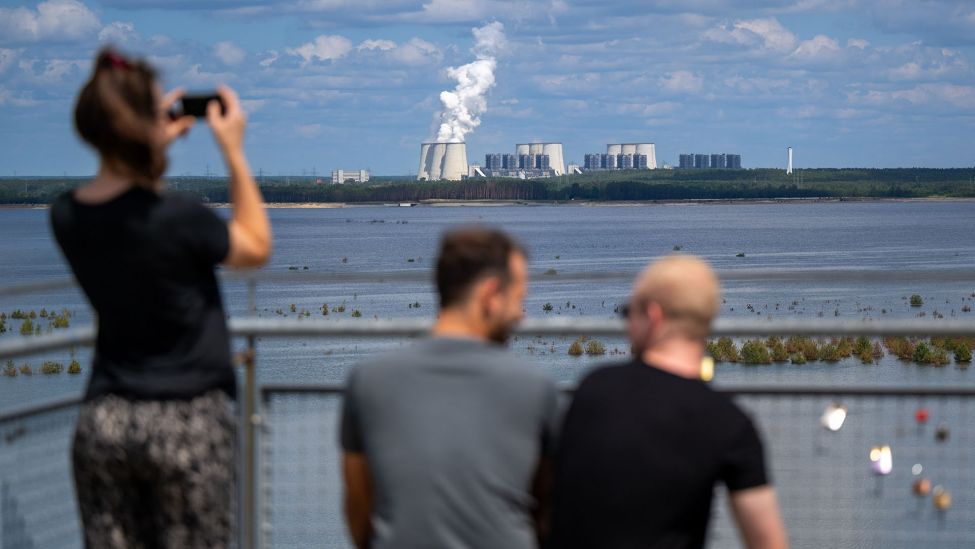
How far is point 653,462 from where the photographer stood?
2.99 metres

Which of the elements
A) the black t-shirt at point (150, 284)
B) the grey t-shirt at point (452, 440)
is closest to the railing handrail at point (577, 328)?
the black t-shirt at point (150, 284)

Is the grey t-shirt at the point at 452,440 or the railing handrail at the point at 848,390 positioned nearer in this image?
the grey t-shirt at the point at 452,440

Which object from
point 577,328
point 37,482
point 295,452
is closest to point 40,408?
point 37,482

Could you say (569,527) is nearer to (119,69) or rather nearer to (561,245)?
(119,69)

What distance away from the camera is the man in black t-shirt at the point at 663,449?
2.99m

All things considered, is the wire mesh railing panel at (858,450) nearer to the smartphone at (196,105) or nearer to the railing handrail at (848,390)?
the railing handrail at (848,390)

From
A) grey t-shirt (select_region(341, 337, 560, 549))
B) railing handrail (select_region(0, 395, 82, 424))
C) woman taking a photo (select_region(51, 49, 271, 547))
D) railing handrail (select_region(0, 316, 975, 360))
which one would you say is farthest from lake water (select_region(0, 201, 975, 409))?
railing handrail (select_region(0, 395, 82, 424))

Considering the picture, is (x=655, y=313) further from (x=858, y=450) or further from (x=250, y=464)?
(x=250, y=464)

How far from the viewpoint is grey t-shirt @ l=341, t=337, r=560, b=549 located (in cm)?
294

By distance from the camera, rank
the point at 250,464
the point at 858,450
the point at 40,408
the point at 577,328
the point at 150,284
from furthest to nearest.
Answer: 1. the point at 250,464
2. the point at 858,450
3. the point at 577,328
4. the point at 40,408
5. the point at 150,284

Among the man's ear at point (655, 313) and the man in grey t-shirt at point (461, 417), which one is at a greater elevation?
the man's ear at point (655, 313)

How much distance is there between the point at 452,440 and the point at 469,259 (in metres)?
0.40

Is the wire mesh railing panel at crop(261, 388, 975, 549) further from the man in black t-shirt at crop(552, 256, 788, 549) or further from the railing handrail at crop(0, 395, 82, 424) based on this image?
the man in black t-shirt at crop(552, 256, 788, 549)

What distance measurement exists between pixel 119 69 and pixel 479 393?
1.18 meters
